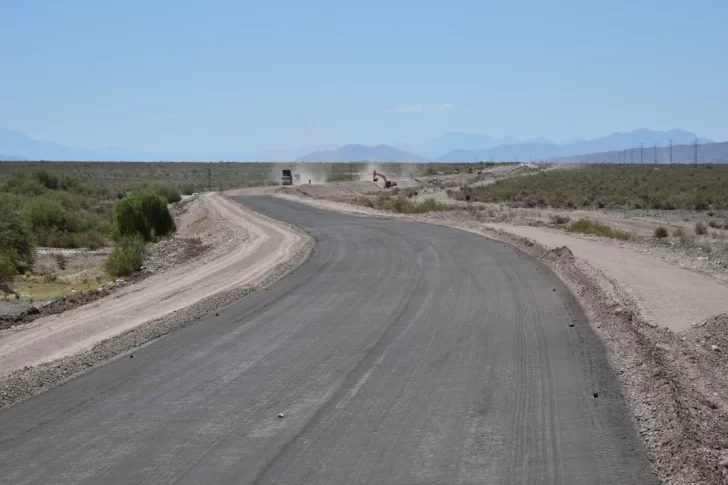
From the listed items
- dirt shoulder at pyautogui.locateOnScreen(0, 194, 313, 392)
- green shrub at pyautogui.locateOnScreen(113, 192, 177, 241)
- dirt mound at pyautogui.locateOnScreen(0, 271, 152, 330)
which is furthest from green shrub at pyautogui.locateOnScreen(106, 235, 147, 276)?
green shrub at pyautogui.locateOnScreen(113, 192, 177, 241)

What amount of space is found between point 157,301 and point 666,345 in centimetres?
1202

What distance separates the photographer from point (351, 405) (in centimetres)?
998

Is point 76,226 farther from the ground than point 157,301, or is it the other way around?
point 157,301

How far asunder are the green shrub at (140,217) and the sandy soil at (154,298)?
532cm

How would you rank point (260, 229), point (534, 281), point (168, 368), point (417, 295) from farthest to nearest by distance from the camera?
point (260, 229) < point (534, 281) < point (417, 295) < point (168, 368)

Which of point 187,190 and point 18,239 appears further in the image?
point 187,190

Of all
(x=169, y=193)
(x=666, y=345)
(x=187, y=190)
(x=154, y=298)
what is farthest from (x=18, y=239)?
(x=187, y=190)

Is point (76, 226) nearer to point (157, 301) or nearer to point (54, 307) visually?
point (54, 307)

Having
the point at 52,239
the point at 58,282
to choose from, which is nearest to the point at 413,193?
the point at 52,239

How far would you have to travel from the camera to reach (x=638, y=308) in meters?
15.8

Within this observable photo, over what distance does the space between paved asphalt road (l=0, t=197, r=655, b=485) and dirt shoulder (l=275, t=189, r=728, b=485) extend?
1.04 feet

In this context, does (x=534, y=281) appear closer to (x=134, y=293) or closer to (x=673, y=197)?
(x=134, y=293)

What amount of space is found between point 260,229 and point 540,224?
14171 mm

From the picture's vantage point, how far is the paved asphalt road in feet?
25.9
